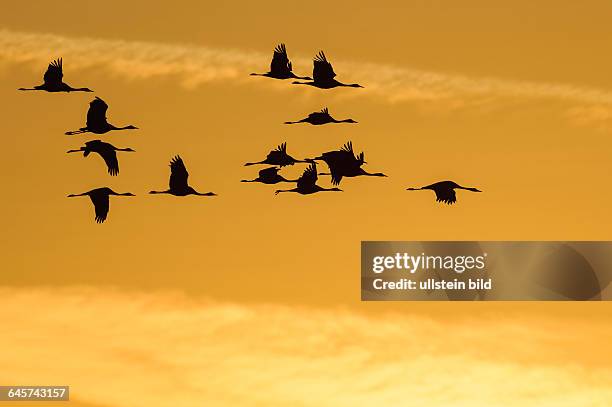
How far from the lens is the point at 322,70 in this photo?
367 ft

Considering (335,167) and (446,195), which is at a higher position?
(446,195)

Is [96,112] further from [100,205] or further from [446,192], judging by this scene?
[446,192]

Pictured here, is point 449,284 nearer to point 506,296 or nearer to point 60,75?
point 506,296

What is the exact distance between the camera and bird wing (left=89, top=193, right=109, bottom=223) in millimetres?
115500

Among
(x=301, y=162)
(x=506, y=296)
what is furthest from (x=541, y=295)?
(x=301, y=162)

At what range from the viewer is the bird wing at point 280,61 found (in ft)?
366

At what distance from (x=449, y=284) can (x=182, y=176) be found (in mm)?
8530

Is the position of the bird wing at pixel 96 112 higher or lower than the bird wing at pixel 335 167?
higher

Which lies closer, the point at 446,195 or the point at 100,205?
the point at 446,195

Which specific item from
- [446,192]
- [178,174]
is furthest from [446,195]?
[178,174]

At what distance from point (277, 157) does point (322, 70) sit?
3348 millimetres

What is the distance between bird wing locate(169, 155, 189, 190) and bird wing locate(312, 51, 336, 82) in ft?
17.3

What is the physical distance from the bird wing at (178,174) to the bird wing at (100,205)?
2.50m

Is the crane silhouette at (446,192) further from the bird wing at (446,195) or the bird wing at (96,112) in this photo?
the bird wing at (96,112)
